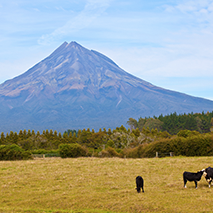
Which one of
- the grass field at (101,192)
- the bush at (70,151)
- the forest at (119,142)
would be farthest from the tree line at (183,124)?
the grass field at (101,192)

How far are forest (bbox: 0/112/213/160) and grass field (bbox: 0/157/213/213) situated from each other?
13127mm

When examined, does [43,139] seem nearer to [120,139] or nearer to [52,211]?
[120,139]

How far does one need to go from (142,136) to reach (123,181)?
42.2 metres

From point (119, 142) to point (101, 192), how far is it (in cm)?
4409

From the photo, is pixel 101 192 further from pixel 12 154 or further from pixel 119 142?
pixel 119 142

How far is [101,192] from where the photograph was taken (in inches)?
513

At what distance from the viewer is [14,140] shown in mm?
63625

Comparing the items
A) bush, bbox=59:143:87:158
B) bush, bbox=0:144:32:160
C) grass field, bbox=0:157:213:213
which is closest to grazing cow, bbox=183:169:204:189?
grass field, bbox=0:157:213:213

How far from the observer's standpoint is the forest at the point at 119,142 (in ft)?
105

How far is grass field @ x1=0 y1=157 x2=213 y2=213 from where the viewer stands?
34.5 feet

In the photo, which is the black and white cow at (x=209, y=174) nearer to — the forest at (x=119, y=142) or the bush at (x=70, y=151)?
the forest at (x=119, y=142)

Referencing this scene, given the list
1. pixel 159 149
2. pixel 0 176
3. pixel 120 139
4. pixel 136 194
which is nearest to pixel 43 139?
pixel 120 139

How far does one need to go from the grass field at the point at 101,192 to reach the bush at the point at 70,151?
55.9 feet

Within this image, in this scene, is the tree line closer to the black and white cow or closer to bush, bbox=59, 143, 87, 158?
bush, bbox=59, 143, 87, 158
